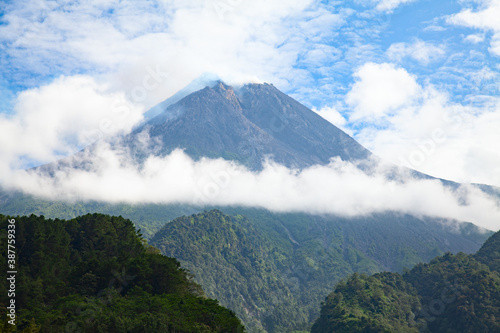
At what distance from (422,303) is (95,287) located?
7277cm

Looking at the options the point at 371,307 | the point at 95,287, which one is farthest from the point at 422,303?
the point at 95,287

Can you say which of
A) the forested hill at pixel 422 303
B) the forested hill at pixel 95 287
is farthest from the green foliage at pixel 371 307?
the forested hill at pixel 95 287

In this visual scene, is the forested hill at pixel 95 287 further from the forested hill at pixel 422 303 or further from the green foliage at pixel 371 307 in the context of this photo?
the forested hill at pixel 422 303

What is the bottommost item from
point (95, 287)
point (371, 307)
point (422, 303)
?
point (422, 303)

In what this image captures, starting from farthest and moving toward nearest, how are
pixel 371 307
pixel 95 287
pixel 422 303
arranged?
1. pixel 422 303
2. pixel 371 307
3. pixel 95 287

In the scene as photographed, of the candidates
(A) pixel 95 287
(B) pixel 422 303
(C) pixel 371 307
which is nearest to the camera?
(A) pixel 95 287

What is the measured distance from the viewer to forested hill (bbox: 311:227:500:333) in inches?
2955

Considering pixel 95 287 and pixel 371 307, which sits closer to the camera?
pixel 95 287

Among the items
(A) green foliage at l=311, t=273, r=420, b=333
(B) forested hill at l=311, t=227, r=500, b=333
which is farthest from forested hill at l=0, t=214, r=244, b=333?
(B) forested hill at l=311, t=227, r=500, b=333

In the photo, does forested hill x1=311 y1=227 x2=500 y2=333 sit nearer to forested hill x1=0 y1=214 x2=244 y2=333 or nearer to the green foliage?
the green foliage

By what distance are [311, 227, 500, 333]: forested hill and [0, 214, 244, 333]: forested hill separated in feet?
111

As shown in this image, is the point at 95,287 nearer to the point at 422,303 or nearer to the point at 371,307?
the point at 371,307

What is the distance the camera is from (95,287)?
1962 inches

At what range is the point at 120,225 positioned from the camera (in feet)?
234
